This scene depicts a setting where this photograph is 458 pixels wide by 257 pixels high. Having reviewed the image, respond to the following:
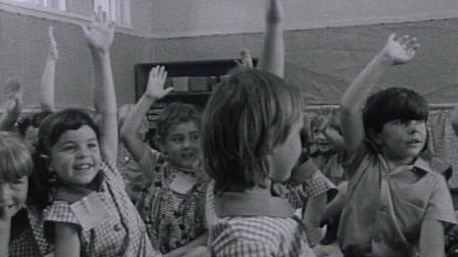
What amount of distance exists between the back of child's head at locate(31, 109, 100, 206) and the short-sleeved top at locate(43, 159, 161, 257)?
0.16ft

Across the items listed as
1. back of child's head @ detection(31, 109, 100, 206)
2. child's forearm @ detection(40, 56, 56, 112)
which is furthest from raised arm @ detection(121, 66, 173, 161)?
back of child's head @ detection(31, 109, 100, 206)

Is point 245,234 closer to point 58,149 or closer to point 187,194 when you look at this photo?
point 58,149

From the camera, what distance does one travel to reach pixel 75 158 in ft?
3.97

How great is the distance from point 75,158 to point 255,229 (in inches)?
20.3

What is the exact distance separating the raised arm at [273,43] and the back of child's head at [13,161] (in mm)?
411

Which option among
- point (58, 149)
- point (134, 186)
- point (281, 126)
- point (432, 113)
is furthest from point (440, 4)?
point (281, 126)

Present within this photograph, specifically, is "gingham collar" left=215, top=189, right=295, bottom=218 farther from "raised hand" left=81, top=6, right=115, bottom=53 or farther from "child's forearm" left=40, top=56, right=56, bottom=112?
"child's forearm" left=40, top=56, right=56, bottom=112

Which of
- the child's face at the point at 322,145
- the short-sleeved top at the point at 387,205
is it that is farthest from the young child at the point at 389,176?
the child's face at the point at 322,145

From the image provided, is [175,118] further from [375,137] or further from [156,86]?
[375,137]

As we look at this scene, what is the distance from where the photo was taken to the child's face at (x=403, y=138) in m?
1.33

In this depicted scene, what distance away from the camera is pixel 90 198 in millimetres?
1199

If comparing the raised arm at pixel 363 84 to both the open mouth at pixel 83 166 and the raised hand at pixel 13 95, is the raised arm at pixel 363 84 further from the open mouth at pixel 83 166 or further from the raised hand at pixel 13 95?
the raised hand at pixel 13 95

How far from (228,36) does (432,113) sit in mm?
1062

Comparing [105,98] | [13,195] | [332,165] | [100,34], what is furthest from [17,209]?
[332,165]
